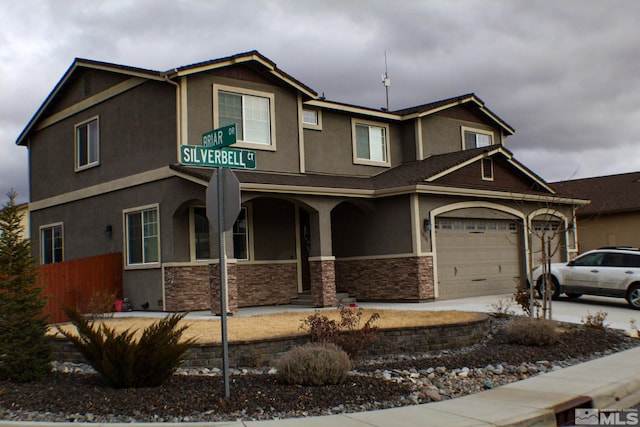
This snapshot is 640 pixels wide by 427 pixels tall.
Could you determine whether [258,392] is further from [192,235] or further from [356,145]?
[356,145]

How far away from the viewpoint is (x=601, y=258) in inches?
725

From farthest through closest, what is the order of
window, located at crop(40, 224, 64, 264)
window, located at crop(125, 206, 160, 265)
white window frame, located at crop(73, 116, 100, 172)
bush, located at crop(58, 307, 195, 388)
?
window, located at crop(40, 224, 64, 264)
white window frame, located at crop(73, 116, 100, 172)
window, located at crop(125, 206, 160, 265)
bush, located at crop(58, 307, 195, 388)

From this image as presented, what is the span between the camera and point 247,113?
19.4 meters

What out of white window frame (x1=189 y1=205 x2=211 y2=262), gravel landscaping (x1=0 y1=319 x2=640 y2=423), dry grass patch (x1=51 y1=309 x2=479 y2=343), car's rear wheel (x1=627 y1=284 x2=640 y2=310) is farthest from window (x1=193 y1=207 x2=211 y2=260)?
car's rear wheel (x1=627 y1=284 x2=640 y2=310)

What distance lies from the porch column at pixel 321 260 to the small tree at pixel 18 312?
976 cm

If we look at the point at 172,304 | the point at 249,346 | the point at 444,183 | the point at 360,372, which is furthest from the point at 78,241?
the point at 360,372

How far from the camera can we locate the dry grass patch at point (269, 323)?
11.7 m

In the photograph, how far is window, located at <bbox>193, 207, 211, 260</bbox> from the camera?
18859mm

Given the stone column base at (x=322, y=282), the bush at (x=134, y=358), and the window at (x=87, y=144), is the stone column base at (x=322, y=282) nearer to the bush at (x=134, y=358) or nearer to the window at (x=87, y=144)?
the window at (x=87, y=144)

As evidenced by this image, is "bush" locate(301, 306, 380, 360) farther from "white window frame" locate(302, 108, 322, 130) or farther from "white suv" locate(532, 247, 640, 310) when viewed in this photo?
"white window frame" locate(302, 108, 322, 130)

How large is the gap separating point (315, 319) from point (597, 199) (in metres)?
25.7

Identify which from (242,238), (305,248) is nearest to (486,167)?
(305,248)

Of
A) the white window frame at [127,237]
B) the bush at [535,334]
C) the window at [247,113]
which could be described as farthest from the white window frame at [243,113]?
the bush at [535,334]

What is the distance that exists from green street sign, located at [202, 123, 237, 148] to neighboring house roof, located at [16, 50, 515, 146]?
32.9 ft
